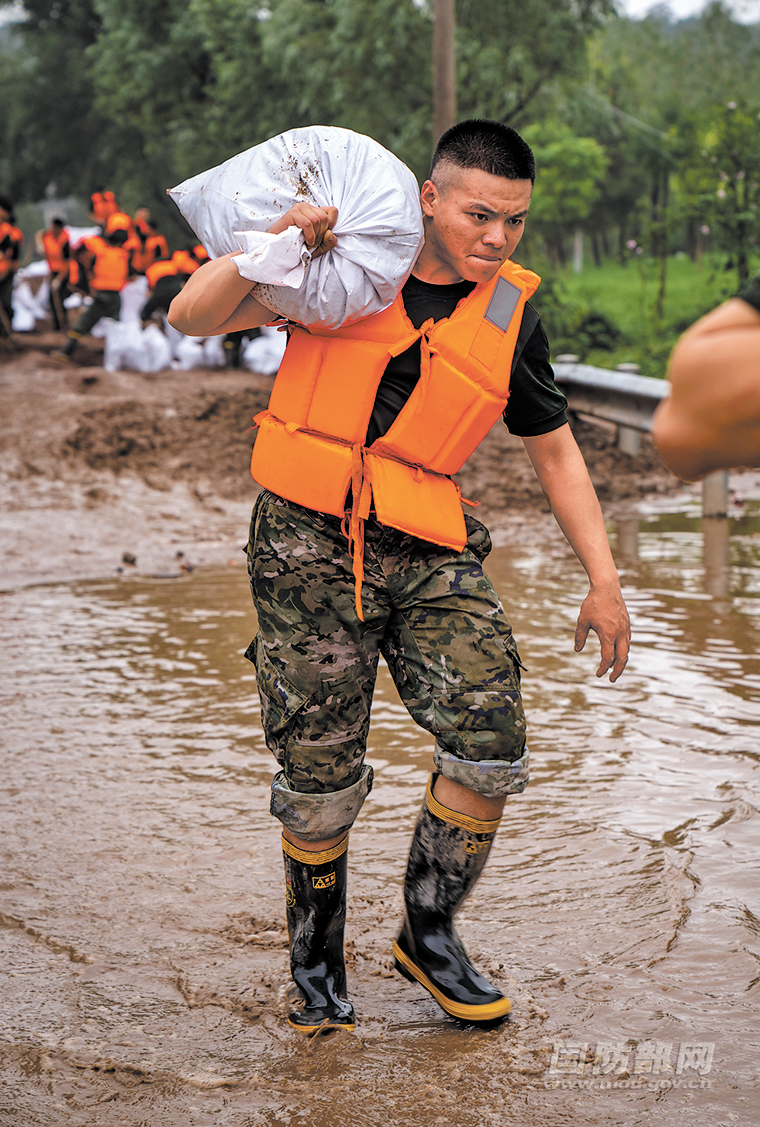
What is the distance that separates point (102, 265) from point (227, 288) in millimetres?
12256

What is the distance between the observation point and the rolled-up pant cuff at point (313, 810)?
2557 millimetres

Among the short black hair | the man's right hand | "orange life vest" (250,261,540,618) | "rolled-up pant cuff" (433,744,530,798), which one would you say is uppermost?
the short black hair

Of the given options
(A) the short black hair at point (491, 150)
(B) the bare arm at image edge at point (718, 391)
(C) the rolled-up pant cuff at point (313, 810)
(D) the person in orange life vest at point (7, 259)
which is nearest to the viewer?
(B) the bare arm at image edge at point (718, 391)

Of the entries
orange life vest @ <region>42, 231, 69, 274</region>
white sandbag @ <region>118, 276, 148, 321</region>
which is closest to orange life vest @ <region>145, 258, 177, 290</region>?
white sandbag @ <region>118, 276, 148, 321</region>

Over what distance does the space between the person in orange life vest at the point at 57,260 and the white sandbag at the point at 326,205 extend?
47.1 ft

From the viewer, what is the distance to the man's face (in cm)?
246

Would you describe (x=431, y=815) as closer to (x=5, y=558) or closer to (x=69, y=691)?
(x=69, y=691)

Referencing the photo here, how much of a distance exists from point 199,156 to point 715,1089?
3001cm

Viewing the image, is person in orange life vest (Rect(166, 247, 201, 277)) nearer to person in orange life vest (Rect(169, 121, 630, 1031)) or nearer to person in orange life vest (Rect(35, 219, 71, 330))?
person in orange life vest (Rect(35, 219, 71, 330))

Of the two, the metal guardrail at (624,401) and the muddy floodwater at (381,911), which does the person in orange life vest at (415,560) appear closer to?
the muddy floodwater at (381,911)

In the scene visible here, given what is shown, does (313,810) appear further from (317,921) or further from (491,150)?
(491,150)

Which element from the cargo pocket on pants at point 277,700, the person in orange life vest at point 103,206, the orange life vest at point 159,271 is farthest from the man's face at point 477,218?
the person in orange life vest at point 103,206

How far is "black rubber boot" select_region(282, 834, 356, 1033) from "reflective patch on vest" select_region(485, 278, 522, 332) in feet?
4.04

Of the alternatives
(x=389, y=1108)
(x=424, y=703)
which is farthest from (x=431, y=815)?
(x=389, y=1108)
